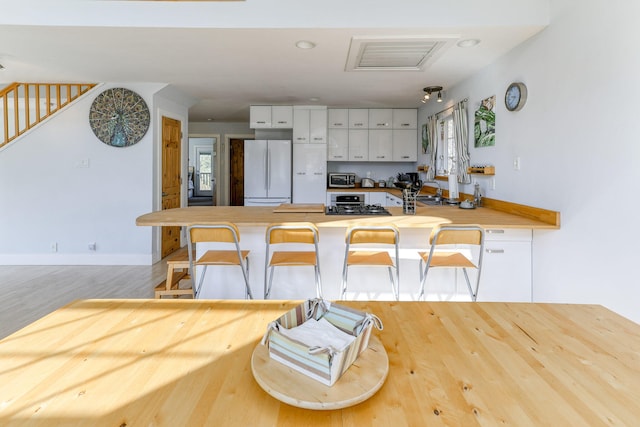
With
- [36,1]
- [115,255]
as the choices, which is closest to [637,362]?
[36,1]

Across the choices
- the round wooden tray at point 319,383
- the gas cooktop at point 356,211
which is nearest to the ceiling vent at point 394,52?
the gas cooktop at point 356,211

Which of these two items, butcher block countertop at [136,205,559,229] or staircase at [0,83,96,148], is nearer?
butcher block countertop at [136,205,559,229]

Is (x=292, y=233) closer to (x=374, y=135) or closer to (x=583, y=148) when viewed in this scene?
(x=583, y=148)

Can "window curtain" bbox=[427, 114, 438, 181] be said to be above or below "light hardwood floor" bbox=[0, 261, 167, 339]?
above

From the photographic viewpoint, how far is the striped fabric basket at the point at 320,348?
2.27 feet

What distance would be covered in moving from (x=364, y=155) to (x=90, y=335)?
5.52 meters

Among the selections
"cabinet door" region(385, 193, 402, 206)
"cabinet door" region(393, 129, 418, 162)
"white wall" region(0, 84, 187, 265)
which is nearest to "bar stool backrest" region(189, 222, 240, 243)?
"white wall" region(0, 84, 187, 265)

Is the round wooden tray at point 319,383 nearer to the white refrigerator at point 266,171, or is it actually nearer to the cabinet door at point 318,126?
the white refrigerator at point 266,171

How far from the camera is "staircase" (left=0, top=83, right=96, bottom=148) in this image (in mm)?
4723

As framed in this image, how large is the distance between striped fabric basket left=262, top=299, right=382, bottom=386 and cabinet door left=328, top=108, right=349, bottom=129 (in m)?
5.42

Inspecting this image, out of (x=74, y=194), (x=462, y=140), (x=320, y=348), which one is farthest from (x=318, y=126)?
(x=320, y=348)

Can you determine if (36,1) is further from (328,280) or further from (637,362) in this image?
(637,362)

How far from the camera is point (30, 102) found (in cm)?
484

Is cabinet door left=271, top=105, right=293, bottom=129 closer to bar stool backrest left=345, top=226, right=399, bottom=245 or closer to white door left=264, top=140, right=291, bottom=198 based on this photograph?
white door left=264, top=140, right=291, bottom=198
